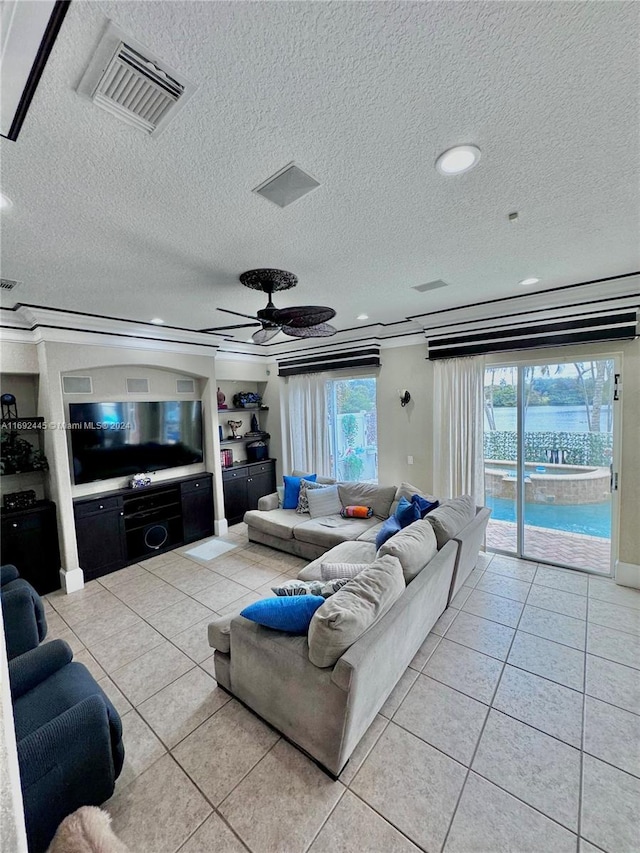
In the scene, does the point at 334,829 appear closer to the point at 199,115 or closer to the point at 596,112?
the point at 199,115

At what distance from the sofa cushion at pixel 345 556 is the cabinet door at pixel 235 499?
8.20 feet

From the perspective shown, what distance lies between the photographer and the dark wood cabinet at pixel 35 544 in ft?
11.3

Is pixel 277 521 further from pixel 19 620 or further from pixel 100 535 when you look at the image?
pixel 19 620

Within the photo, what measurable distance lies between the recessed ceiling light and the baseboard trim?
3891mm

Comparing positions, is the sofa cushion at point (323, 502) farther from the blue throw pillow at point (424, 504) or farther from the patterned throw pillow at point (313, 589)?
the patterned throw pillow at point (313, 589)

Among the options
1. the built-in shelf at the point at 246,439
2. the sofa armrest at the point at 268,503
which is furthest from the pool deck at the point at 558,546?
the built-in shelf at the point at 246,439

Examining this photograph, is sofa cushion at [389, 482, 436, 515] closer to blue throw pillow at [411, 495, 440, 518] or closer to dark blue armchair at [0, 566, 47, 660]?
blue throw pillow at [411, 495, 440, 518]

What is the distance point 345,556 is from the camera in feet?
11.0

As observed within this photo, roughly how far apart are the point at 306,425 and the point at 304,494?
4.95 feet

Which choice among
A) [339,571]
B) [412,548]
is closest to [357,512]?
[339,571]

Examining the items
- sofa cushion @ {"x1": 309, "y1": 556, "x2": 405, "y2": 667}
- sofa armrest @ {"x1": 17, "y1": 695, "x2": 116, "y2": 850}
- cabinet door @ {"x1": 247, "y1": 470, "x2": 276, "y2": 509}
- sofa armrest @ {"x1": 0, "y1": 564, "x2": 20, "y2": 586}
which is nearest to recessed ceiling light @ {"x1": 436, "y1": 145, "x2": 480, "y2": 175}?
sofa cushion @ {"x1": 309, "y1": 556, "x2": 405, "y2": 667}

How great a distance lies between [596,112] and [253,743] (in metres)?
3.29

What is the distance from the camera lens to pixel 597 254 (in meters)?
2.54

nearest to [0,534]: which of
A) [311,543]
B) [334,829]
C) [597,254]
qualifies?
[311,543]
